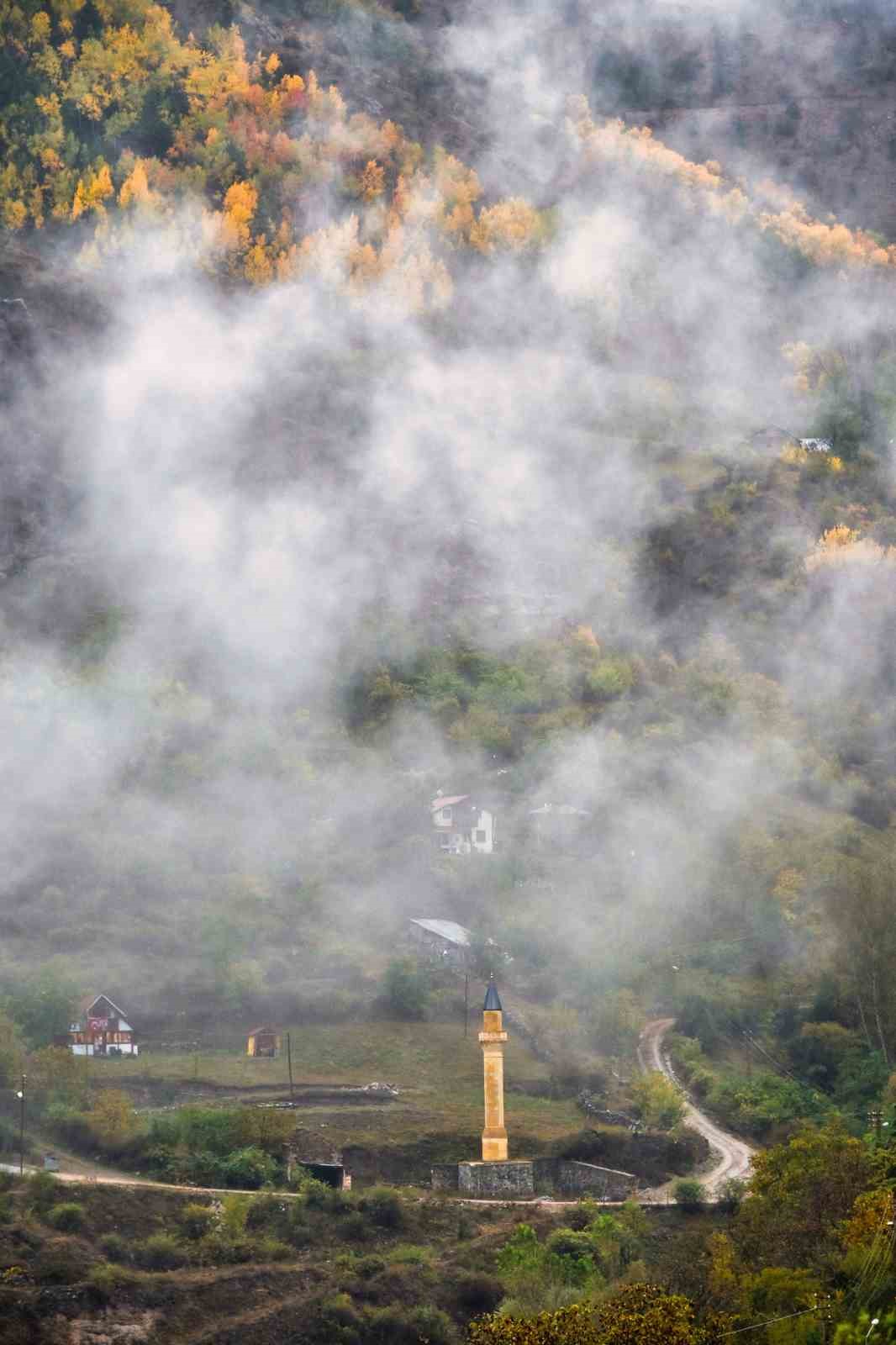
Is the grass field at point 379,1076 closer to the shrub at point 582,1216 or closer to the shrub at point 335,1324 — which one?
the shrub at point 582,1216

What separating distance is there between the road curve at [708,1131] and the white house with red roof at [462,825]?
1212 centimetres

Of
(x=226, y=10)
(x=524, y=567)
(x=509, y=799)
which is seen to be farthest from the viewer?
(x=226, y=10)

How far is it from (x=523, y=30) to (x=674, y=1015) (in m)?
85.4

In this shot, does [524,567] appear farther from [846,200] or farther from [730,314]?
[846,200]

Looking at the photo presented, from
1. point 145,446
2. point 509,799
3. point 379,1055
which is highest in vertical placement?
point 145,446

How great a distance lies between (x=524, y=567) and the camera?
335ft

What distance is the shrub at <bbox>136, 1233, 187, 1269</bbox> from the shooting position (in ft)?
165

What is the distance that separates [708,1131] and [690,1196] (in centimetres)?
615

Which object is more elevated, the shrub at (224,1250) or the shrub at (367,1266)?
the shrub at (224,1250)

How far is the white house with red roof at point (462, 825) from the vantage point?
79312 millimetres

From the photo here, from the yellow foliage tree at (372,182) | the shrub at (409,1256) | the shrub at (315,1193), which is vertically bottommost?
the shrub at (409,1256)

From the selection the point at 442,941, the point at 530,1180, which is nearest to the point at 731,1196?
the point at 530,1180

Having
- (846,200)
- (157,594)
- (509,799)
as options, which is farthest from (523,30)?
(509,799)

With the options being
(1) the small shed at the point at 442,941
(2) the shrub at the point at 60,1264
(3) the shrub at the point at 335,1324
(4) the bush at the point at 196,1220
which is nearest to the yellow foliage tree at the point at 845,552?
(1) the small shed at the point at 442,941
